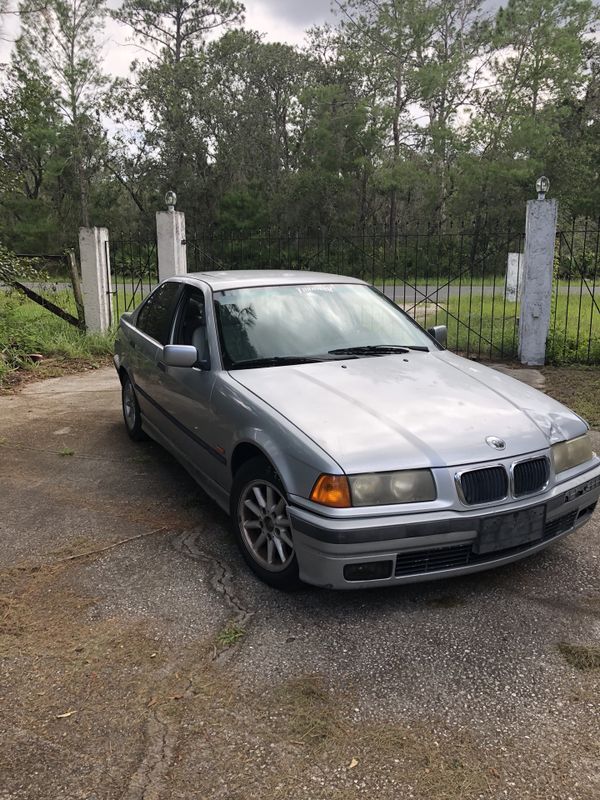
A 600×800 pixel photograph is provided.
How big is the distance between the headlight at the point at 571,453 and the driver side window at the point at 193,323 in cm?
218

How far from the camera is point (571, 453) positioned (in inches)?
137

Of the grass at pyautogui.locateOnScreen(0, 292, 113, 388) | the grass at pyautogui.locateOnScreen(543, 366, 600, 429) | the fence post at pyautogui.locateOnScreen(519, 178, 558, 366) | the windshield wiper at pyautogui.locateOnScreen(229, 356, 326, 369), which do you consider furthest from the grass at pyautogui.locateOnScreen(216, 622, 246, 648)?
the fence post at pyautogui.locateOnScreen(519, 178, 558, 366)

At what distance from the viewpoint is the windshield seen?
163 inches

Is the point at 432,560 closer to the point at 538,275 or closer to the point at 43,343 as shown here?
the point at 538,275

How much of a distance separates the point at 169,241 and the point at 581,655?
988cm

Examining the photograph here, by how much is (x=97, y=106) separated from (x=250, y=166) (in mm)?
8721

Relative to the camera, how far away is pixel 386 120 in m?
31.3

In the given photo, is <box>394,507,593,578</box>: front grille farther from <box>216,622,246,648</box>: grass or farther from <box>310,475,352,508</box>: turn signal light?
<box>216,622,246,648</box>: grass

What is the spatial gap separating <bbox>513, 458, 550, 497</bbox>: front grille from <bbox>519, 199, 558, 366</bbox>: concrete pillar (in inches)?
259

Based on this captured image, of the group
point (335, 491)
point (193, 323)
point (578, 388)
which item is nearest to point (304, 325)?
point (193, 323)

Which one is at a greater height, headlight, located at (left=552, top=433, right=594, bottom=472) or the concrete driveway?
headlight, located at (left=552, top=433, right=594, bottom=472)

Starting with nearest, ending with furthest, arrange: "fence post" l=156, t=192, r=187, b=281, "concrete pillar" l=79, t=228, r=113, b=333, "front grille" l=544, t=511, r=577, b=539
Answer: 1. "front grille" l=544, t=511, r=577, b=539
2. "fence post" l=156, t=192, r=187, b=281
3. "concrete pillar" l=79, t=228, r=113, b=333

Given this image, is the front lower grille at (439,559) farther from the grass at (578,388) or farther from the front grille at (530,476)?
the grass at (578,388)

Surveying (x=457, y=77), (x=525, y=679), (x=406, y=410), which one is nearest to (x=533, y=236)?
(x=406, y=410)
